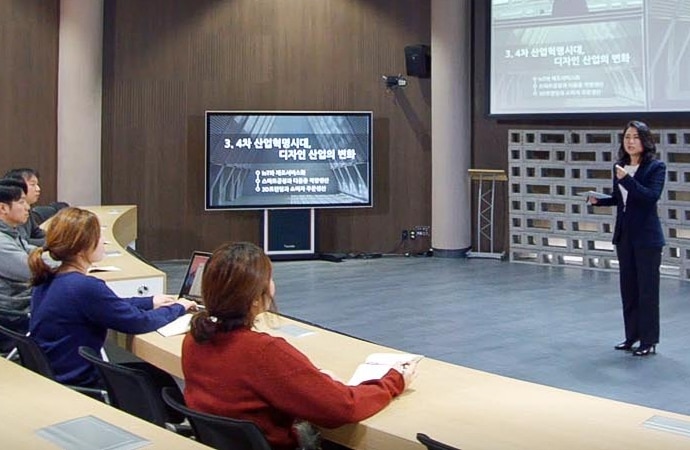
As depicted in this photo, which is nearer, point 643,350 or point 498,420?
point 498,420

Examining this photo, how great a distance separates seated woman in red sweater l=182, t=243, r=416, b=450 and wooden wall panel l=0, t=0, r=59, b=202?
7.82 m

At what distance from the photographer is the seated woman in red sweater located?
2428 millimetres

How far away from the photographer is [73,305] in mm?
3330

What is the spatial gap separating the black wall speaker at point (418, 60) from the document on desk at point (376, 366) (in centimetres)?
820

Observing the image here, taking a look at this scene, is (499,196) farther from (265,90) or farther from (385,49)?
(265,90)

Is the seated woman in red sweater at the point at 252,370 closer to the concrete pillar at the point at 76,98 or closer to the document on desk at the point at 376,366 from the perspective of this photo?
the document on desk at the point at 376,366

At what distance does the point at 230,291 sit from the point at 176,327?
1.24 meters

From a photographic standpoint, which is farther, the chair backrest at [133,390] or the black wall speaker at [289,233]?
the black wall speaker at [289,233]

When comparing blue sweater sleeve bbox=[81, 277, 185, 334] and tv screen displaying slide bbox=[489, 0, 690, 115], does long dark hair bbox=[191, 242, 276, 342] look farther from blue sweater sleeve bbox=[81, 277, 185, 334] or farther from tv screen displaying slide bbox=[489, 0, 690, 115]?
tv screen displaying slide bbox=[489, 0, 690, 115]

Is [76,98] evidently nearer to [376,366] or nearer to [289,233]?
[289,233]

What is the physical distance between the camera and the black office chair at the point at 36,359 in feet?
10.5

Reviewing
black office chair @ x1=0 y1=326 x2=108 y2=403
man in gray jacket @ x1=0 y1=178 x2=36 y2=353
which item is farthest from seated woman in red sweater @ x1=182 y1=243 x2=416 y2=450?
man in gray jacket @ x1=0 y1=178 x2=36 y2=353

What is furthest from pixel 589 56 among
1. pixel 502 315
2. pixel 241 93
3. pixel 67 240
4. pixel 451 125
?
pixel 67 240

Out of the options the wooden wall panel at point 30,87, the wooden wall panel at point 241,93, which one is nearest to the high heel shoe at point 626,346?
the wooden wall panel at point 241,93
